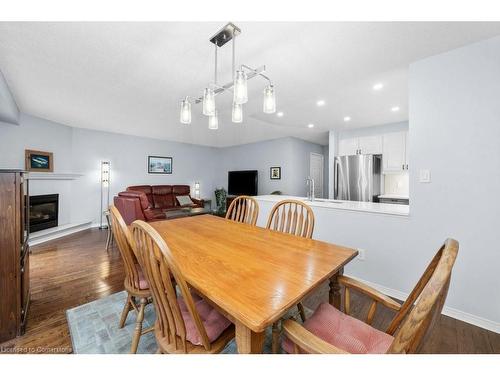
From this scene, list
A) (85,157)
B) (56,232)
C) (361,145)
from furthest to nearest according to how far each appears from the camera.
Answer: (85,157), (361,145), (56,232)

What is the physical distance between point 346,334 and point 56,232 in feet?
16.8

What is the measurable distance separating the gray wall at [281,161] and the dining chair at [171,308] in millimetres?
5022

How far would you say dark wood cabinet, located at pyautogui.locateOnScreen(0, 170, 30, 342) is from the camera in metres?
1.42

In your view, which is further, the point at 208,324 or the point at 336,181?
the point at 336,181

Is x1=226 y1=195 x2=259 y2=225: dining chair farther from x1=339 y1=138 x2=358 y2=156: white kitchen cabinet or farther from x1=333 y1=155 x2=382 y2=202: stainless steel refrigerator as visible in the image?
x1=339 y1=138 x2=358 y2=156: white kitchen cabinet

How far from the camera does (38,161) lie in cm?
396

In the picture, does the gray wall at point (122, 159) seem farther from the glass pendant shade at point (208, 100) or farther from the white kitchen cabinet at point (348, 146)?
the glass pendant shade at point (208, 100)

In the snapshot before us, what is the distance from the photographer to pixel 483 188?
65.0 inches

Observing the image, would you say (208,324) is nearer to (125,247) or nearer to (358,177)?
(125,247)

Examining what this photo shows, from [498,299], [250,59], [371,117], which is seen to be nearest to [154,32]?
[250,59]

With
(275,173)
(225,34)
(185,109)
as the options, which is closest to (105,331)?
(185,109)

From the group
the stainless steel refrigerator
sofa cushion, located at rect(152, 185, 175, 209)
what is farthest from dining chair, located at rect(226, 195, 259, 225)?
sofa cushion, located at rect(152, 185, 175, 209)

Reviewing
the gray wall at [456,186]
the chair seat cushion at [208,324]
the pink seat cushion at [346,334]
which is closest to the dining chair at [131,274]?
the chair seat cushion at [208,324]

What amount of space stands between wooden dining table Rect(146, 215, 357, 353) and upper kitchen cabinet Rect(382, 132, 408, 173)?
142 inches
